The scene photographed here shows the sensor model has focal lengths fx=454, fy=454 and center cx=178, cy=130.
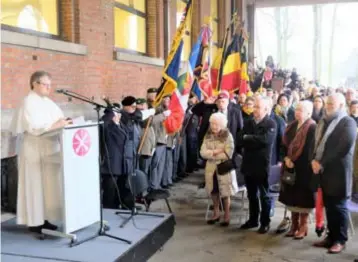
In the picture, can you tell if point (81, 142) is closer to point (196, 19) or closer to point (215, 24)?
point (196, 19)

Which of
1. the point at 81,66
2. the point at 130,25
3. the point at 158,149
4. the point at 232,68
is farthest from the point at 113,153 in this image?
the point at 130,25

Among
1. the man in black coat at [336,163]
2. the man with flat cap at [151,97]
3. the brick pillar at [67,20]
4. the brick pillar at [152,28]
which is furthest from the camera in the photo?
the brick pillar at [152,28]

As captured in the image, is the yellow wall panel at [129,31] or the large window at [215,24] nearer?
the yellow wall panel at [129,31]

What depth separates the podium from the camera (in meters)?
4.10

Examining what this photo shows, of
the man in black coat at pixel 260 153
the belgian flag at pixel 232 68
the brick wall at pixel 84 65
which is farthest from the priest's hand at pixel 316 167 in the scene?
the belgian flag at pixel 232 68

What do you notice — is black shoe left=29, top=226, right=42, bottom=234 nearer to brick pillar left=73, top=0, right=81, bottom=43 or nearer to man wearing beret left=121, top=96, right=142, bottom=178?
man wearing beret left=121, top=96, right=142, bottom=178

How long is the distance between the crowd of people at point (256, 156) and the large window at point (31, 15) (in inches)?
67.3

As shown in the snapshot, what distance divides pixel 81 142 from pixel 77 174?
0.98 feet

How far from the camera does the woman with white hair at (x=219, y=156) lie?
5.79 metres

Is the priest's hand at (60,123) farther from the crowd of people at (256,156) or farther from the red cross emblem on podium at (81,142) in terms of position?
the red cross emblem on podium at (81,142)

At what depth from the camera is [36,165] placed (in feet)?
14.2

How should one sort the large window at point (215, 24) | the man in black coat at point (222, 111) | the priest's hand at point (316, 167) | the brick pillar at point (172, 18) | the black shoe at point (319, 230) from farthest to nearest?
the large window at point (215, 24) < the brick pillar at point (172, 18) < the man in black coat at point (222, 111) < the black shoe at point (319, 230) < the priest's hand at point (316, 167)

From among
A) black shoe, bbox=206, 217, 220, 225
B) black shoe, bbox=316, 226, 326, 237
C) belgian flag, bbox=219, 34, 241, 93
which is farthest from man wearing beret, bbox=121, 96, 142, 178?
belgian flag, bbox=219, 34, 241, 93

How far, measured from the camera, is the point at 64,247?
4117 millimetres
